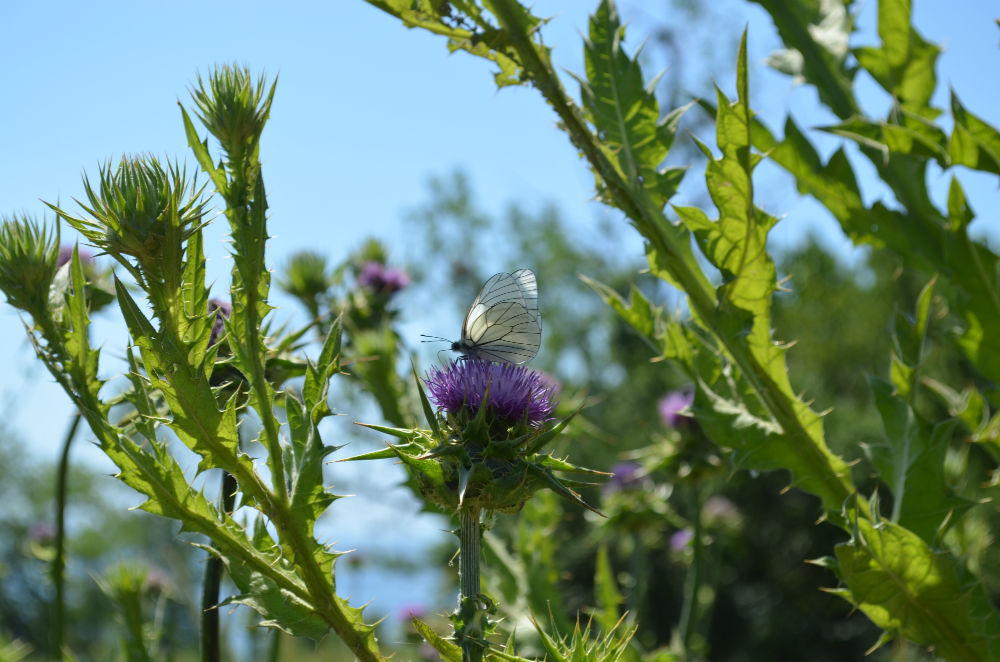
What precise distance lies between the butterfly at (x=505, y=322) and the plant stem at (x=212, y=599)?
0.77 metres

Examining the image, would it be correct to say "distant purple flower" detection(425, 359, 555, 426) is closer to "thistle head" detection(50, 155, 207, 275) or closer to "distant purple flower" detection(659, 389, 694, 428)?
"thistle head" detection(50, 155, 207, 275)

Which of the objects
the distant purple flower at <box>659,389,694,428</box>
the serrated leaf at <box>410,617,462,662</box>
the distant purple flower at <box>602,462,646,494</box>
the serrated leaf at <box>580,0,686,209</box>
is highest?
the serrated leaf at <box>580,0,686,209</box>

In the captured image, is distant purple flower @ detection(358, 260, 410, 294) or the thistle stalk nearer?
the thistle stalk

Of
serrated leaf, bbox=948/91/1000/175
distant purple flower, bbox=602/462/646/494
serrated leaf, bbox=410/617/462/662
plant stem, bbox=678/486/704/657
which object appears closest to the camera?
serrated leaf, bbox=410/617/462/662

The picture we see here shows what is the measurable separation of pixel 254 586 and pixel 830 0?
2.78 metres

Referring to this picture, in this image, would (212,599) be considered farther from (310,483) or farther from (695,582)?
(695,582)

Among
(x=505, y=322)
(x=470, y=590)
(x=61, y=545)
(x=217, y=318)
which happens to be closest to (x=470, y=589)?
(x=470, y=590)

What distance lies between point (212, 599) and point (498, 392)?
0.88 meters

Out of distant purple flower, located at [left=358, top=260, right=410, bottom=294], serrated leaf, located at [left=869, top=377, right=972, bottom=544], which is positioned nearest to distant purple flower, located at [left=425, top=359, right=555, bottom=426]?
serrated leaf, located at [left=869, top=377, right=972, bottom=544]

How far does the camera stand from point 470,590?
1637mm

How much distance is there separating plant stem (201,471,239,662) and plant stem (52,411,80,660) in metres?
0.79

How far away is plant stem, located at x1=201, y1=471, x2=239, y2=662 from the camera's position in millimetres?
1928

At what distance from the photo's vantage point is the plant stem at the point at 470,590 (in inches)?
60.9

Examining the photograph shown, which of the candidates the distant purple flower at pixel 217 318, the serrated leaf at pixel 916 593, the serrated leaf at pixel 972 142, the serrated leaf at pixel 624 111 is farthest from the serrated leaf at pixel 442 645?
the serrated leaf at pixel 972 142
